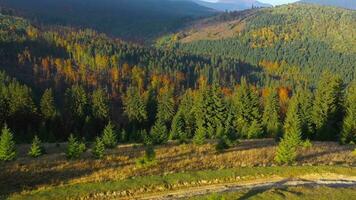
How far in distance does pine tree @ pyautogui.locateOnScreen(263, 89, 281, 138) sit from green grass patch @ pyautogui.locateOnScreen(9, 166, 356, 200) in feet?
137

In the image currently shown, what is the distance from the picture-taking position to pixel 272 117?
94812 mm

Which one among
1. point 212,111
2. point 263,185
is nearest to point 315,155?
point 263,185

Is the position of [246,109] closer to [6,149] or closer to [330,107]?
[330,107]

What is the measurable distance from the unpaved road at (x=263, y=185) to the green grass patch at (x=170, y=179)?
1055 millimetres

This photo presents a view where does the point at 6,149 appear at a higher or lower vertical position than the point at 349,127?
higher

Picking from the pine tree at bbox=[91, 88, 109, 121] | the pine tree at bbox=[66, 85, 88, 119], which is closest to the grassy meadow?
the pine tree at bbox=[66, 85, 88, 119]

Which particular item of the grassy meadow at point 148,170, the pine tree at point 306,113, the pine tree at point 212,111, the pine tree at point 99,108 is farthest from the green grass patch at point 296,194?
the pine tree at point 99,108

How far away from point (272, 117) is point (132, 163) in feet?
173

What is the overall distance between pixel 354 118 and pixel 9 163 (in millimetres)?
55846

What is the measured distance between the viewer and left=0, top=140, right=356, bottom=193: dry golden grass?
41906 millimetres

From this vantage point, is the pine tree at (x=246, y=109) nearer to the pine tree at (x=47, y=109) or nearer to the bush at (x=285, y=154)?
the pine tree at (x=47, y=109)

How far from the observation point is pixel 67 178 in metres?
42.0

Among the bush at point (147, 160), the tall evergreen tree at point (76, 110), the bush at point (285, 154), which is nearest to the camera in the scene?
the bush at point (147, 160)

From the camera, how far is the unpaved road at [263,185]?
120 feet
